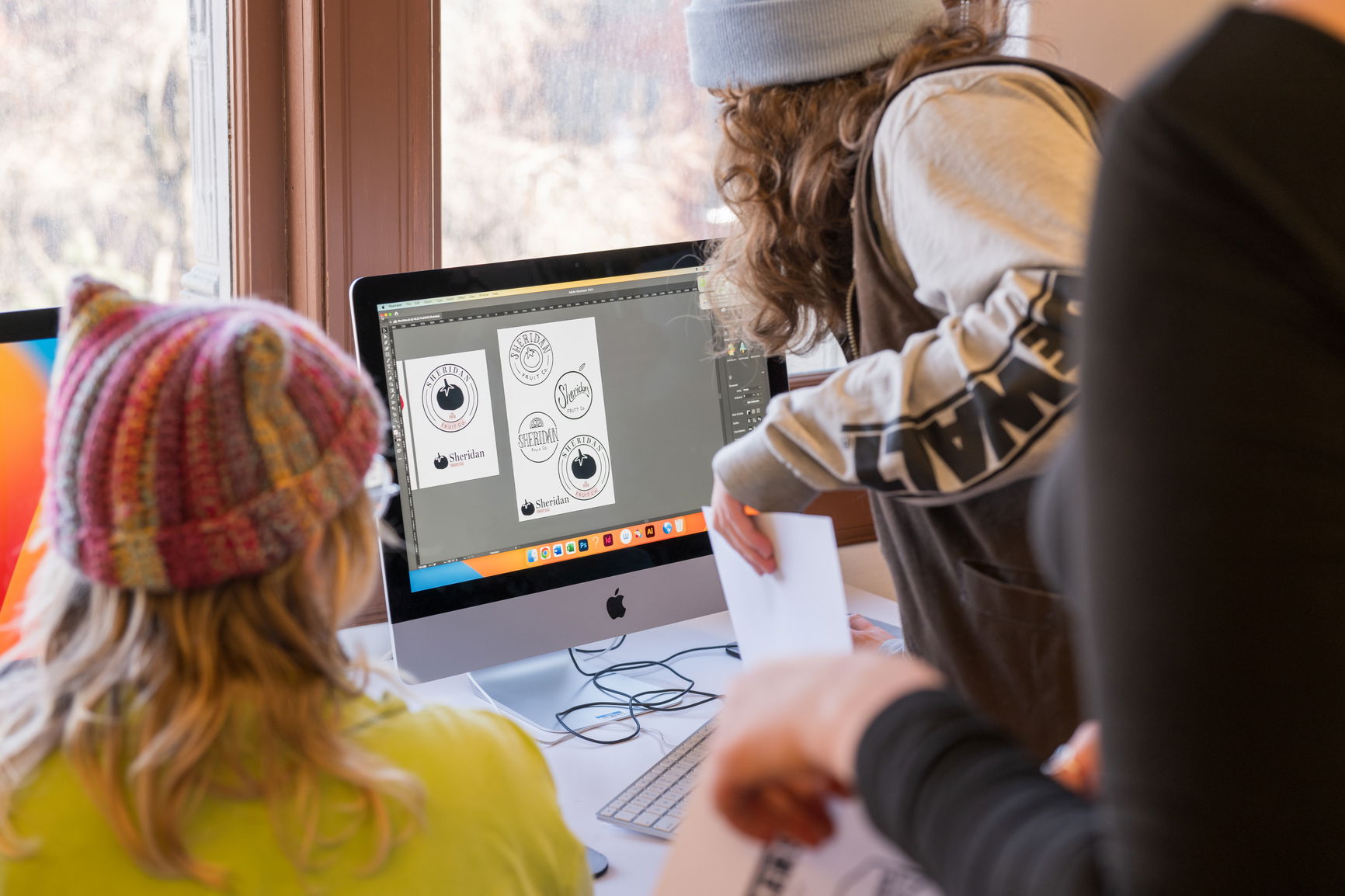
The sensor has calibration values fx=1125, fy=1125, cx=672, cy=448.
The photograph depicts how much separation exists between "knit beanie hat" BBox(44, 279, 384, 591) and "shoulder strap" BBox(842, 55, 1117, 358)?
509 millimetres

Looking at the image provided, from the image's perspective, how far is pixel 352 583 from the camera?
2.44 feet

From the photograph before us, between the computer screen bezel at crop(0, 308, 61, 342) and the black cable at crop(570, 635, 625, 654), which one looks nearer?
the computer screen bezel at crop(0, 308, 61, 342)

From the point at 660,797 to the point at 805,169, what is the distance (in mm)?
611

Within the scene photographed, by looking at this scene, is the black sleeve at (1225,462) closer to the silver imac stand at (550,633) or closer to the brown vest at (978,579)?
the brown vest at (978,579)

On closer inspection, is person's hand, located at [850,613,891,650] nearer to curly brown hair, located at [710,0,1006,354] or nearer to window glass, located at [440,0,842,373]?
curly brown hair, located at [710,0,1006,354]

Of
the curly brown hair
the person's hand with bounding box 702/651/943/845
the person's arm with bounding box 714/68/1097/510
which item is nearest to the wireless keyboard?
the person's arm with bounding box 714/68/1097/510

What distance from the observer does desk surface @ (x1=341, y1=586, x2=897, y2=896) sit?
0.98 meters

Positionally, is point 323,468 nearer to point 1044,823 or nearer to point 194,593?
point 194,593

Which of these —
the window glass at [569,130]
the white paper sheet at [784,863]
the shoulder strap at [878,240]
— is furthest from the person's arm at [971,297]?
the window glass at [569,130]

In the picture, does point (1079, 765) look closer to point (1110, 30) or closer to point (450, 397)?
point (450, 397)

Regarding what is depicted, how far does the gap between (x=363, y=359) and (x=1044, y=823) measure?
0.94m

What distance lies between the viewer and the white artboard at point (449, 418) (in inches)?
47.4

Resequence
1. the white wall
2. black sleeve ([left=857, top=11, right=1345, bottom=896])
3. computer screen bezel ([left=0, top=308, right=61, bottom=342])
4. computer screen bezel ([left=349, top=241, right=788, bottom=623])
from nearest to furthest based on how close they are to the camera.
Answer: black sleeve ([left=857, top=11, right=1345, bottom=896]), computer screen bezel ([left=0, top=308, right=61, bottom=342]), computer screen bezel ([left=349, top=241, right=788, bottom=623]), the white wall

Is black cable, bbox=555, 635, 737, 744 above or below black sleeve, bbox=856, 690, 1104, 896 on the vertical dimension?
below
